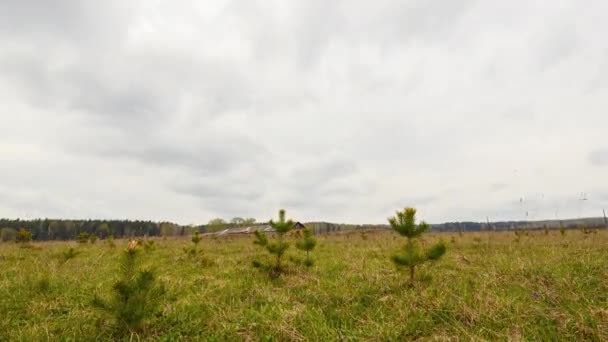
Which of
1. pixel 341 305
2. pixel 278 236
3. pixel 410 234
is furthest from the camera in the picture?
pixel 278 236

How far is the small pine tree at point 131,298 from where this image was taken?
171 inches

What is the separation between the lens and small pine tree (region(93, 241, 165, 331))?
434 cm

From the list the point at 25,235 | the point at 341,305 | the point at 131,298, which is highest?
the point at 25,235

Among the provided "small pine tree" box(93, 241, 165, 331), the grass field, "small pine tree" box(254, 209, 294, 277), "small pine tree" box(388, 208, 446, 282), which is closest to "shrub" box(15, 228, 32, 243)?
the grass field

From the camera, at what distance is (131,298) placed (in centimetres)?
436

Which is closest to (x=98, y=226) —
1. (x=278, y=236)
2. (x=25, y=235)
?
(x=25, y=235)

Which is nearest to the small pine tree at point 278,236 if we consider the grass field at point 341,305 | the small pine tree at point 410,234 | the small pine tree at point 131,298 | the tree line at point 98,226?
the grass field at point 341,305

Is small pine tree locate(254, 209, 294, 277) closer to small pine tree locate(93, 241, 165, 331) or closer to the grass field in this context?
the grass field

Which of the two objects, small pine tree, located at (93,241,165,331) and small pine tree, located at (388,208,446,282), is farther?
small pine tree, located at (388,208,446,282)

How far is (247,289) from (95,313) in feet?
9.25

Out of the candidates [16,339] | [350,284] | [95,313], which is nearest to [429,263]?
[350,284]

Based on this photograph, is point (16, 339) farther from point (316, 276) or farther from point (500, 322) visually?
point (500, 322)

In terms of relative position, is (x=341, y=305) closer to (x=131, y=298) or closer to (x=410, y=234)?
(x=410, y=234)

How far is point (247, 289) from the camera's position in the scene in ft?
23.0
